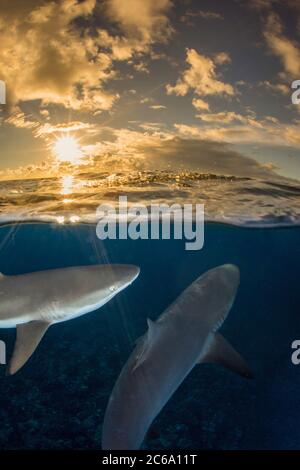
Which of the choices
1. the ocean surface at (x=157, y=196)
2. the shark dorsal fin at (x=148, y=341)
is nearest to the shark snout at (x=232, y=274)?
the shark dorsal fin at (x=148, y=341)

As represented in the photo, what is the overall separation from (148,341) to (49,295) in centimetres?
192

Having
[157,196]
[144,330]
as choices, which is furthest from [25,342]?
[157,196]

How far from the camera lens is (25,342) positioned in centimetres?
498

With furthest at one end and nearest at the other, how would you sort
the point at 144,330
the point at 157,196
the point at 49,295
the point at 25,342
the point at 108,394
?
the point at 157,196, the point at 144,330, the point at 108,394, the point at 49,295, the point at 25,342

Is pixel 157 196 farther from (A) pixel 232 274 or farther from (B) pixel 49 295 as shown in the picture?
(B) pixel 49 295

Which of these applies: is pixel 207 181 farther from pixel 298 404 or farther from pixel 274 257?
pixel 274 257

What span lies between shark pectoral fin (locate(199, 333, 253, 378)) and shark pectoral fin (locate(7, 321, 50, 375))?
7.95ft

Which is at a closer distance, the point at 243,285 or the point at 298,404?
the point at 298,404

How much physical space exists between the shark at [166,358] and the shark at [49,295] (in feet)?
3.89

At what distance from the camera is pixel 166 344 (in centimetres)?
459

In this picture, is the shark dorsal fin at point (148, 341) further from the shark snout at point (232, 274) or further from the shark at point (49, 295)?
the shark snout at point (232, 274)

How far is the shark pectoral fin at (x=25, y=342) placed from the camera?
15.2 ft
